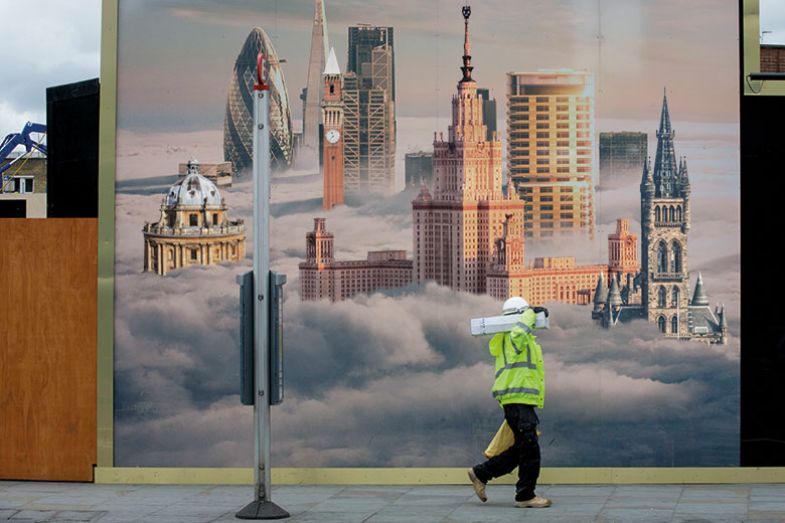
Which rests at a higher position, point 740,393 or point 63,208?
point 63,208

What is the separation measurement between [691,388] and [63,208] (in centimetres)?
619

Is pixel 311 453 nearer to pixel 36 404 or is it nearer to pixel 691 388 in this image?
pixel 36 404

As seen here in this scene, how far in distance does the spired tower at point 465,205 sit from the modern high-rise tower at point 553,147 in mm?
174

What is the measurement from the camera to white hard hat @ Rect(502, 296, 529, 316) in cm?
1197

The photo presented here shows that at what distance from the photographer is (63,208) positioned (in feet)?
44.0

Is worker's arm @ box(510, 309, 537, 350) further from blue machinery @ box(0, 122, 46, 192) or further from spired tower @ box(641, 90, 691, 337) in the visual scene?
blue machinery @ box(0, 122, 46, 192)

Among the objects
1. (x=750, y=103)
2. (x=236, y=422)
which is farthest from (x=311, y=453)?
(x=750, y=103)

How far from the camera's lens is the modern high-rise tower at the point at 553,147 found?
43.0ft

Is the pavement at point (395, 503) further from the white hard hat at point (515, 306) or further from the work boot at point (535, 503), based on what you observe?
the white hard hat at point (515, 306)

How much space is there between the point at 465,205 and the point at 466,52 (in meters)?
1.44

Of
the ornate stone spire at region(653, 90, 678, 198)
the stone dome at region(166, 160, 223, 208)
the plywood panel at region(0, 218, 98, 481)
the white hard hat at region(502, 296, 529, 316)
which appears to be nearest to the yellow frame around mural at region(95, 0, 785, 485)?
the plywood panel at region(0, 218, 98, 481)

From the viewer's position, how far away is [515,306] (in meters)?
12.0

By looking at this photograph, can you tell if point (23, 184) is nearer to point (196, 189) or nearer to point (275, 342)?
point (196, 189)

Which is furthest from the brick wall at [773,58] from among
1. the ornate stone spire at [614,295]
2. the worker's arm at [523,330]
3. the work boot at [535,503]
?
the work boot at [535,503]
